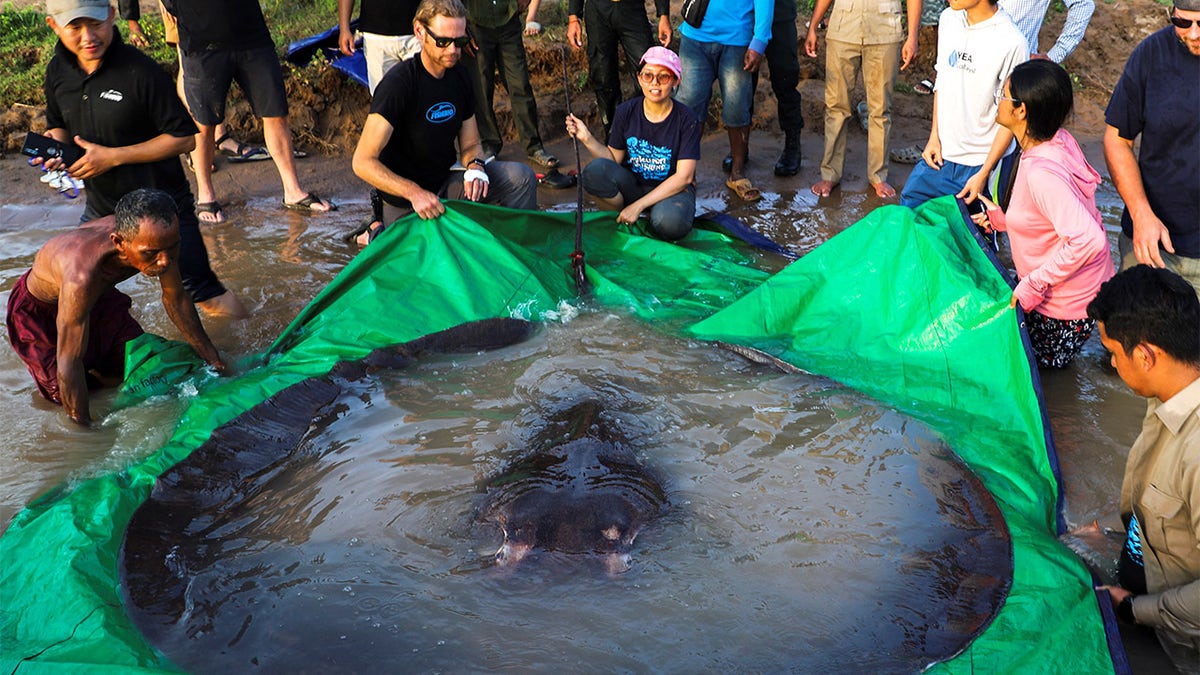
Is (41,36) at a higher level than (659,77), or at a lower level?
higher

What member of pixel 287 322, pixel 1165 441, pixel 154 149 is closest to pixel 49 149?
pixel 154 149

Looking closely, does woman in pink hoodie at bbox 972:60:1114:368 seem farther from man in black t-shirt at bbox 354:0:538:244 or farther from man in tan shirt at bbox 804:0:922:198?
man in black t-shirt at bbox 354:0:538:244

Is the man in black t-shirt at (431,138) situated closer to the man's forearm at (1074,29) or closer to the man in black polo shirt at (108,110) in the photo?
the man in black polo shirt at (108,110)

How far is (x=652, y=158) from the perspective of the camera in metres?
5.65

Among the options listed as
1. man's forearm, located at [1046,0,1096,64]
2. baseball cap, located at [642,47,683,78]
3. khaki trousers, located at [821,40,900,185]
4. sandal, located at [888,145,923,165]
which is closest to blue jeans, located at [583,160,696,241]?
baseball cap, located at [642,47,683,78]

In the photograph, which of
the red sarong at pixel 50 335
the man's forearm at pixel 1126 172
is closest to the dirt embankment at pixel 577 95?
the red sarong at pixel 50 335

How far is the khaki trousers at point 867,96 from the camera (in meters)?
6.42

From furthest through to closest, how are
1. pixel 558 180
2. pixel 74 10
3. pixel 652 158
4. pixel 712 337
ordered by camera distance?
pixel 558 180
pixel 652 158
pixel 712 337
pixel 74 10

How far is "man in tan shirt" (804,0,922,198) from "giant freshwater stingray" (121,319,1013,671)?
3717 mm

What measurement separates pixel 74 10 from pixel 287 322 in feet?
5.58

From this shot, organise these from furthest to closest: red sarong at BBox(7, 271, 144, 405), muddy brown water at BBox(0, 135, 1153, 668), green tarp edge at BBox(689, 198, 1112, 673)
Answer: red sarong at BBox(7, 271, 144, 405) < muddy brown water at BBox(0, 135, 1153, 668) < green tarp edge at BBox(689, 198, 1112, 673)

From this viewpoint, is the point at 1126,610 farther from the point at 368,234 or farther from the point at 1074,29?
the point at 368,234

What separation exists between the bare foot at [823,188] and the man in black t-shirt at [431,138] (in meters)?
2.27

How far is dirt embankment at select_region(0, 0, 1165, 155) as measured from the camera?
24.3ft
